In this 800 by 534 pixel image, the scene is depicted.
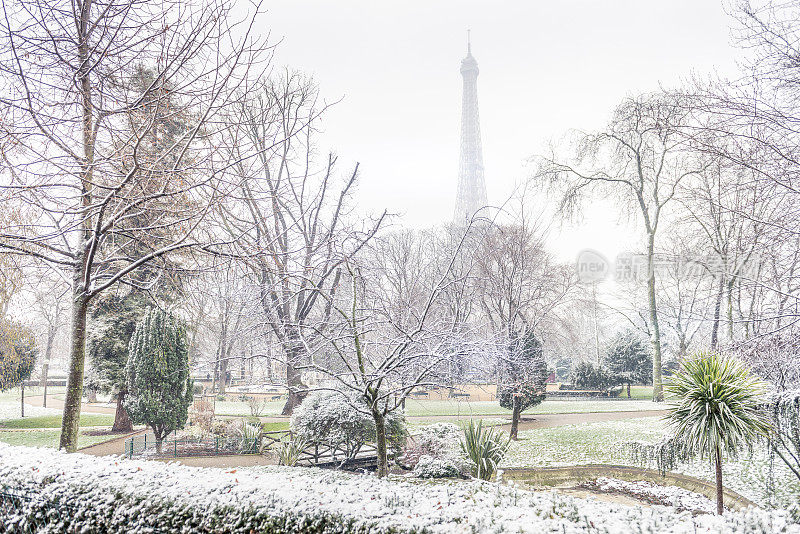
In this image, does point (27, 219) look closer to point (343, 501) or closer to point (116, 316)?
point (343, 501)

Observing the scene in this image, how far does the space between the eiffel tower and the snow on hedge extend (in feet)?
109

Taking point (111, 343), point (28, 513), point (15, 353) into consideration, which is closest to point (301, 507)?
point (28, 513)

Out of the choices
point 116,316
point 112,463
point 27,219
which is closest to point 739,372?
point 112,463

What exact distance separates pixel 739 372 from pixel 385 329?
20.2 ft

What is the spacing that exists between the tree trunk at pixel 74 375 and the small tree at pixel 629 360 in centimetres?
2725

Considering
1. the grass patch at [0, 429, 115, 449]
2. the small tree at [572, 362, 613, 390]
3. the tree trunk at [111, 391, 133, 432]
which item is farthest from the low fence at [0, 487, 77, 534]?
the small tree at [572, 362, 613, 390]

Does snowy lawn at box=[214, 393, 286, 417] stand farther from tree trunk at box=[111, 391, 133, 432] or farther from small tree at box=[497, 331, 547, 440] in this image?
small tree at box=[497, 331, 547, 440]

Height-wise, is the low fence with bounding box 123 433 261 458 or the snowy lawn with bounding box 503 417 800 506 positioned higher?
the snowy lawn with bounding box 503 417 800 506

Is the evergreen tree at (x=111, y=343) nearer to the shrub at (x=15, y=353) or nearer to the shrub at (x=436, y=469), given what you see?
the shrub at (x=15, y=353)

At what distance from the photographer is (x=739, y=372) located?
5.84m

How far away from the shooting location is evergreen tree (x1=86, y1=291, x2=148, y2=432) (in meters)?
13.5

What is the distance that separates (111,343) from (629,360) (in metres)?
26.4

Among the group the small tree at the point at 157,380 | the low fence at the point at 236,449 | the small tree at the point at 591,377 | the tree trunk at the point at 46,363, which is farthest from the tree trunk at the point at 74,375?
the small tree at the point at 591,377

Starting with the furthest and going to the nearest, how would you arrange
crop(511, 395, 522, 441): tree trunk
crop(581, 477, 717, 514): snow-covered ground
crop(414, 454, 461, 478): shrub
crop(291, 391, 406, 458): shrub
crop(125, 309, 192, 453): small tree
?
1. crop(511, 395, 522, 441): tree trunk
2. crop(125, 309, 192, 453): small tree
3. crop(291, 391, 406, 458): shrub
4. crop(581, 477, 717, 514): snow-covered ground
5. crop(414, 454, 461, 478): shrub
